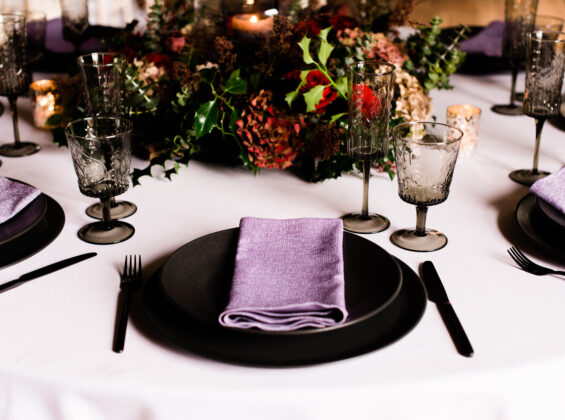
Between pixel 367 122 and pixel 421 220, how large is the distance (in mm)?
186

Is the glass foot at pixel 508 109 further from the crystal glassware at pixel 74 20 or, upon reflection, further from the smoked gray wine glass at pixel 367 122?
the crystal glassware at pixel 74 20

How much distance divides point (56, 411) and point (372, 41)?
945 millimetres

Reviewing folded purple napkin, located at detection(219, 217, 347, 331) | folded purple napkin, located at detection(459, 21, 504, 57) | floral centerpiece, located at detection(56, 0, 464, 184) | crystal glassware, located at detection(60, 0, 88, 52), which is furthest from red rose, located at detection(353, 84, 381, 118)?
crystal glassware, located at detection(60, 0, 88, 52)

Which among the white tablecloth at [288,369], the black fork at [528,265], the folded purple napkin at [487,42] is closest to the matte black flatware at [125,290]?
the white tablecloth at [288,369]

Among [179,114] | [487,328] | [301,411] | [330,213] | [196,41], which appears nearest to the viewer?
[301,411]

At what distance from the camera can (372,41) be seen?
4.39 feet

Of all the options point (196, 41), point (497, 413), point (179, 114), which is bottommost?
point (497, 413)

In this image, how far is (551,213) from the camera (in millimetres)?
1024

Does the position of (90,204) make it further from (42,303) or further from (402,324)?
(402,324)

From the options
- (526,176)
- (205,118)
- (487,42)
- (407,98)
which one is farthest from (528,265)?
(487,42)

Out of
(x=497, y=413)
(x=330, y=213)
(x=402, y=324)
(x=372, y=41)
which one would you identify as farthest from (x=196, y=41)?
(x=497, y=413)

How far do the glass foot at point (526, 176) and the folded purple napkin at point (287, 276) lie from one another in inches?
20.1

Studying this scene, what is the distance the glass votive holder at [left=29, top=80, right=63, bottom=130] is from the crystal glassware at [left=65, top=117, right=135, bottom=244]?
0.41 m

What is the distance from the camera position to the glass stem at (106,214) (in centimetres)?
106
